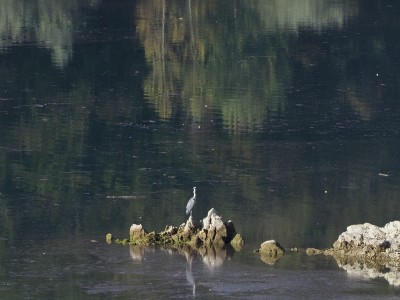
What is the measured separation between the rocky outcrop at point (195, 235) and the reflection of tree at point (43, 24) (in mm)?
30654

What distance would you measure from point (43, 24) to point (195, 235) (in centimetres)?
4557

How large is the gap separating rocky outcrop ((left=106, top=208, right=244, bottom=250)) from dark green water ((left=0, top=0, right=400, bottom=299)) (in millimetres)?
523

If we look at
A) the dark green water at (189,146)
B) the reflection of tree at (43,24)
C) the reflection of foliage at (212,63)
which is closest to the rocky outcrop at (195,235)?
the dark green water at (189,146)

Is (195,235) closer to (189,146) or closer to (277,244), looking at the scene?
(277,244)

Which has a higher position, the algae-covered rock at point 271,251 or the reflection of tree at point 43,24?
the reflection of tree at point 43,24

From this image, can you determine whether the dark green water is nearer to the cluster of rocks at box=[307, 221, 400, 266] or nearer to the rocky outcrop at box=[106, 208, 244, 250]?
the rocky outcrop at box=[106, 208, 244, 250]

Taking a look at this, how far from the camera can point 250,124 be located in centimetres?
4794

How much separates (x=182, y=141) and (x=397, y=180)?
8.46 m

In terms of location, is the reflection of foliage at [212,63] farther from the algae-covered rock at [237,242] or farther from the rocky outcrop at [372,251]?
the rocky outcrop at [372,251]

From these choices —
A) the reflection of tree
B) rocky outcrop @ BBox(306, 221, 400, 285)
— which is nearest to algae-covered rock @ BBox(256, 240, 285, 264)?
rocky outcrop @ BBox(306, 221, 400, 285)

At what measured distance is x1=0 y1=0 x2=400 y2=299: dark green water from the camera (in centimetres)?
2953

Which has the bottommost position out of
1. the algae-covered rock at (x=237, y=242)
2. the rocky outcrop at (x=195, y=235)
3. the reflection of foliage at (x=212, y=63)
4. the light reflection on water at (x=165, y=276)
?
the light reflection on water at (x=165, y=276)

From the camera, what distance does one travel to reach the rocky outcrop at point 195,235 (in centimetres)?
3106

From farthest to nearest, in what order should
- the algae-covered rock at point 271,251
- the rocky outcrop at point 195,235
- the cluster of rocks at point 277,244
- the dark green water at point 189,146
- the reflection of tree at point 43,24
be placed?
the reflection of tree at point 43,24 → the rocky outcrop at point 195,235 → the algae-covered rock at point 271,251 → the cluster of rocks at point 277,244 → the dark green water at point 189,146
